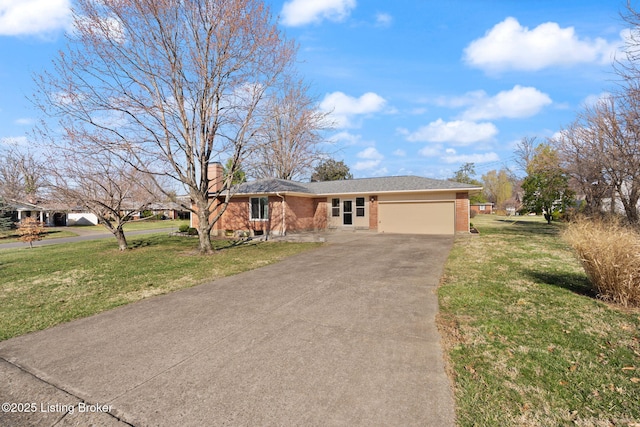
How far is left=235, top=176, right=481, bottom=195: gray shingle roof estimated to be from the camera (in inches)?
669

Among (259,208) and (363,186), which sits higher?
(363,186)

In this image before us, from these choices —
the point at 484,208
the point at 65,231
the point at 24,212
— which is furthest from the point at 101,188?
the point at 484,208

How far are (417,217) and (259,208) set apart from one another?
30.7ft

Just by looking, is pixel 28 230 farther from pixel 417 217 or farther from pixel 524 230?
pixel 524 230

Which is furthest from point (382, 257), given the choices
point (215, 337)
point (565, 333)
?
point (215, 337)

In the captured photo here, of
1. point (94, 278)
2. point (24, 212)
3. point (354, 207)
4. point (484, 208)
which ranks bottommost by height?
point (94, 278)

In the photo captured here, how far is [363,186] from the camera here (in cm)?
1966

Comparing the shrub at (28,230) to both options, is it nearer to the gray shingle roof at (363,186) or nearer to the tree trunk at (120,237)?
the tree trunk at (120,237)

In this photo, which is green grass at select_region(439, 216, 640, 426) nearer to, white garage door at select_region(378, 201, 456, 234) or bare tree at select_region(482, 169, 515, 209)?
white garage door at select_region(378, 201, 456, 234)

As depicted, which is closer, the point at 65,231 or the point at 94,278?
the point at 94,278

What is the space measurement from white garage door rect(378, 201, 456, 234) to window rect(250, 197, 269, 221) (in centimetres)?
695

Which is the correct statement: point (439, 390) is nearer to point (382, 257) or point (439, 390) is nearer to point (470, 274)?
point (470, 274)

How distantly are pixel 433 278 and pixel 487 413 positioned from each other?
15.8ft

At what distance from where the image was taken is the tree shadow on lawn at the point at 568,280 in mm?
5887
